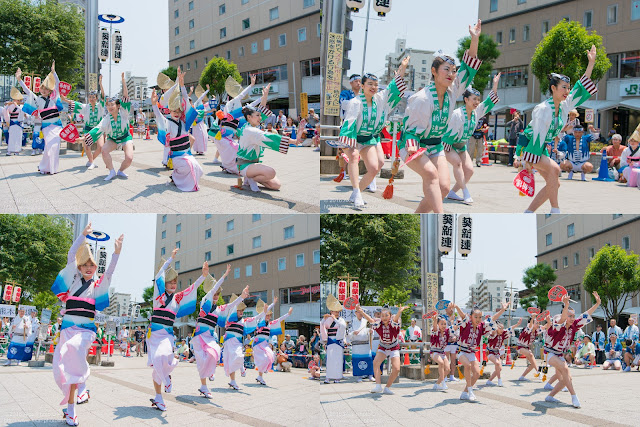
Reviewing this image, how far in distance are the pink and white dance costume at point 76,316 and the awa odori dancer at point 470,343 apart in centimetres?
470

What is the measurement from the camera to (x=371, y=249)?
970 centimetres

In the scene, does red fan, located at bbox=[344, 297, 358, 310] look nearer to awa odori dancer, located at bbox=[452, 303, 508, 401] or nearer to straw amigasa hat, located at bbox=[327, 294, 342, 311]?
straw amigasa hat, located at bbox=[327, 294, 342, 311]

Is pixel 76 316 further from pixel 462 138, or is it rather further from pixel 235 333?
pixel 462 138

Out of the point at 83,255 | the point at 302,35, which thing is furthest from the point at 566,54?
the point at 83,255

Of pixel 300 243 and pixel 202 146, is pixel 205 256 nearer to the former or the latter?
pixel 300 243

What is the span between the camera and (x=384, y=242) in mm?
9430

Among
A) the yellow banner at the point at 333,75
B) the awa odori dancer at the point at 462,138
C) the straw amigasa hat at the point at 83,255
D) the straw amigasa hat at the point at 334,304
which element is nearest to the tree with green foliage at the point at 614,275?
the awa odori dancer at the point at 462,138

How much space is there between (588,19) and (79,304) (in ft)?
117

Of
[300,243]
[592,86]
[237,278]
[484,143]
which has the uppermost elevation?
Result: [484,143]

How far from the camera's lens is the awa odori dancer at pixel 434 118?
18.5 ft

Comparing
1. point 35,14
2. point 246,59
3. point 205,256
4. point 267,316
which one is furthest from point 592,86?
point 35,14

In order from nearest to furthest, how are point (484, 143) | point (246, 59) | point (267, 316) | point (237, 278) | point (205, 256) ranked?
1. point (205, 256)
2. point (237, 278)
3. point (267, 316)
4. point (484, 143)
5. point (246, 59)

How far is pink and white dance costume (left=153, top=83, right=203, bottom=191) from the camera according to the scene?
344 inches

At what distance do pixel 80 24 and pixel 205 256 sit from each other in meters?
28.7
